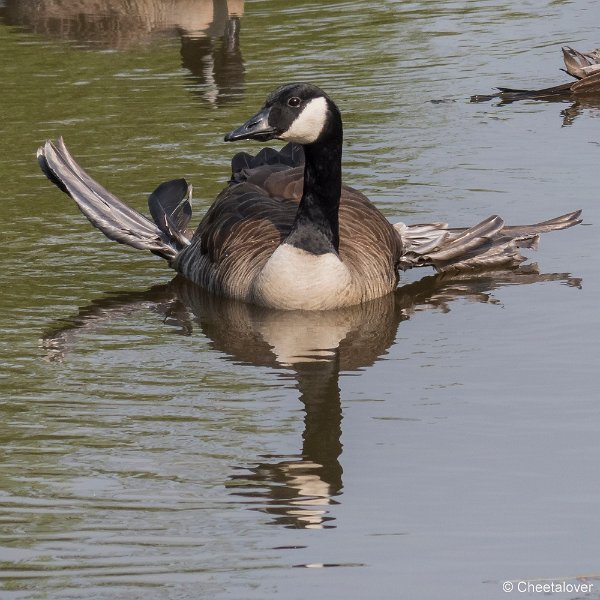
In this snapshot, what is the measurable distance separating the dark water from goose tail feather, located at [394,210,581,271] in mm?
151

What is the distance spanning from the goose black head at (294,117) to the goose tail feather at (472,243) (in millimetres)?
1285

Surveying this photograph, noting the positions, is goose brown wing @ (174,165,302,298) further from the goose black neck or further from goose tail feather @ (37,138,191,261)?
the goose black neck

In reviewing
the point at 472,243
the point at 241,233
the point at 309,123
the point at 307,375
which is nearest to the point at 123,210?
the point at 241,233

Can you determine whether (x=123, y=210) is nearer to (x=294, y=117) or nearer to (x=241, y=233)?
(x=241, y=233)

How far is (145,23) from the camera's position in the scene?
2134cm

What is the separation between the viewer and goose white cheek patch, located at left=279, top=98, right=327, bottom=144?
34.6 ft

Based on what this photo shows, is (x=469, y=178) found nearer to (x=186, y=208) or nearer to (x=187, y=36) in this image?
(x=186, y=208)

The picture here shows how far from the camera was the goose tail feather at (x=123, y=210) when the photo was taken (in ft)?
39.5

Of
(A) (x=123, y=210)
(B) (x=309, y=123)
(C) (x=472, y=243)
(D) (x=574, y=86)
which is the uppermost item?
(B) (x=309, y=123)

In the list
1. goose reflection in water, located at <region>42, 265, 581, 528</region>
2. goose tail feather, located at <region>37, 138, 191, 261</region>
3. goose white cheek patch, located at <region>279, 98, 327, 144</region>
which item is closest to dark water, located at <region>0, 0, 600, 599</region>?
goose reflection in water, located at <region>42, 265, 581, 528</region>

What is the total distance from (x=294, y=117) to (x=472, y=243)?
182 cm

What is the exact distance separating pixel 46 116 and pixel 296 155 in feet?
14.5

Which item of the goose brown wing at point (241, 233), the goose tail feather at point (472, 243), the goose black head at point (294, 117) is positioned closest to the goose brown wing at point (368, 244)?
the goose tail feather at point (472, 243)

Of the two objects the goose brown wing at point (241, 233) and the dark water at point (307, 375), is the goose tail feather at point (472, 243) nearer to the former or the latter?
the dark water at point (307, 375)
